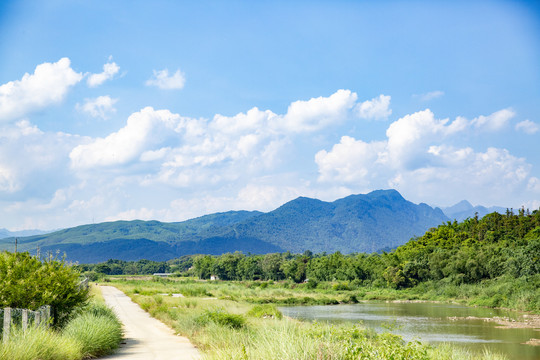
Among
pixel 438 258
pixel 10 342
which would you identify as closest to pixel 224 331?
pixel 10 342

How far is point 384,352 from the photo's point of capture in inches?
354

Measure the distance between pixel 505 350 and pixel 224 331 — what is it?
56.4ft

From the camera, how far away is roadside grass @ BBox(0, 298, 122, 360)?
1062 cm

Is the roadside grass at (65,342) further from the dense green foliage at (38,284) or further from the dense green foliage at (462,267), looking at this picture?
the dense green foliage at (462,267)

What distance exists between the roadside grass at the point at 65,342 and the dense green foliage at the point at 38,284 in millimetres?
723

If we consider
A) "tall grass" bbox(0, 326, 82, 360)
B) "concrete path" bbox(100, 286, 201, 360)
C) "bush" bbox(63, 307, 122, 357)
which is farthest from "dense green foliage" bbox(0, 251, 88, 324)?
"tall grass" bbox(0, 326, 82, 360)

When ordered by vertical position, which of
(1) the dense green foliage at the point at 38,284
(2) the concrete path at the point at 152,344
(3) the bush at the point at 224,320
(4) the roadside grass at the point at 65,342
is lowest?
(2) the concrete path at the point at 152,344

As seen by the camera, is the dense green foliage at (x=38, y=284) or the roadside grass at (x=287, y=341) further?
the dense green foliage at (x=38, y=284)

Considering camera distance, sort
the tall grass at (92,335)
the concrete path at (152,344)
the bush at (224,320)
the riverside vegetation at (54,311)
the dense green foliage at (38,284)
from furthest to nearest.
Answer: the bush at (224,320) → the dense green foliage at (38,284) → the concrete path at (152,344) → the tall grass at (92,335) → the riverside vegetation at (54,311)

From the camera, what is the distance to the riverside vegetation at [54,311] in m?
11.4

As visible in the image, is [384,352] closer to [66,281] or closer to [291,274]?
[66,281]

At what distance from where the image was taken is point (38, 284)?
50.6 ft

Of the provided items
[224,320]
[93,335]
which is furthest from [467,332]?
[93,335]

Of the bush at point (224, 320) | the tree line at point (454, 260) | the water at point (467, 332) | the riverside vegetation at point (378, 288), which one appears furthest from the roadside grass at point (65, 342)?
the tree line at point (454, 260)
